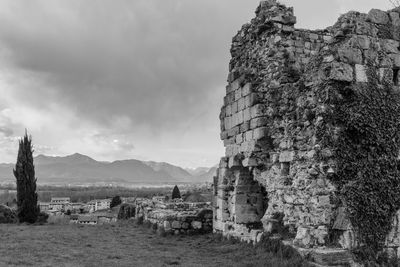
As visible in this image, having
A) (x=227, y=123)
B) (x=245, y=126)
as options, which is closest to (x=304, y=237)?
(x=245, y=126)

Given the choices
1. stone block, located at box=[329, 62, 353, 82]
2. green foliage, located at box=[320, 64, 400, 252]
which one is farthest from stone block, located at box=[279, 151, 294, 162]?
stone block, located at box=[329, 62, 353, 82]

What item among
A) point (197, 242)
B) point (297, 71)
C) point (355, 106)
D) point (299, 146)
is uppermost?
point (297, 71)

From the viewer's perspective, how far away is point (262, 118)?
39.9 feet

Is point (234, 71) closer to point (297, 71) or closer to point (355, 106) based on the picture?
point (297, 71)

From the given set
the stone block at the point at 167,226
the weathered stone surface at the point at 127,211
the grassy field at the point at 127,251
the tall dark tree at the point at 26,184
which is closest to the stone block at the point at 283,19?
the grassy field at the point at 127,251

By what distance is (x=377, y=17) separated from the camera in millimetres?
10516

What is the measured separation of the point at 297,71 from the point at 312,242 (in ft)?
15.7

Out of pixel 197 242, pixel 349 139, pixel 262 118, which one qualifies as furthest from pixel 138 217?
pixel 349 139

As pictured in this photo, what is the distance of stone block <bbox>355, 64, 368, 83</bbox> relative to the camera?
9789mm

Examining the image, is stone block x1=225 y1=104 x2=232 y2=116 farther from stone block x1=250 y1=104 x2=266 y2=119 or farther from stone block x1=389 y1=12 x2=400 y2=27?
stone block x1=389 y1=12 x2=400 y2=27

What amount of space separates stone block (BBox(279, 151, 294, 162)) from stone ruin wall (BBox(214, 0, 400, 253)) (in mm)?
29

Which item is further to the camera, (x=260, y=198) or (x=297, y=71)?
(x=260, y=198)

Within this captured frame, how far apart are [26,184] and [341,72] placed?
71.0 feet

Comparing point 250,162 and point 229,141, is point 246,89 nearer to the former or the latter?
point 229,141
